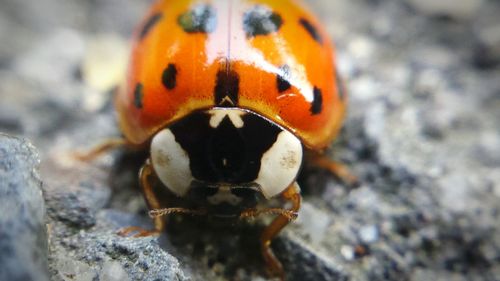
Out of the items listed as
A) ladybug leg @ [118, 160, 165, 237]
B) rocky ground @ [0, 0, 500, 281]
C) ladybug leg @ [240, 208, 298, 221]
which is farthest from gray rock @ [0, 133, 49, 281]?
ladybug leg @ [240, 208, 298, 221]

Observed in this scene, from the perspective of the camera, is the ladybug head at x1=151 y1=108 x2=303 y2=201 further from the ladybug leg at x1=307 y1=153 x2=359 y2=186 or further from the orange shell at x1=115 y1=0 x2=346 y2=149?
the ladybug leg at x1=307 y1=153 x2=359 y2=186

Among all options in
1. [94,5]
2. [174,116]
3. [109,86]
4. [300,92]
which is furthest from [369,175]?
[94,5]

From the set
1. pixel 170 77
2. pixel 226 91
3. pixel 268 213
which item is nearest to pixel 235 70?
pixel 226 91

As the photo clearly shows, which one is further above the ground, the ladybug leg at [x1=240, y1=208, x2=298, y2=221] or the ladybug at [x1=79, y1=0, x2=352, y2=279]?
the ladybug at [x1=79, y1=0, x2=352, y2=279]

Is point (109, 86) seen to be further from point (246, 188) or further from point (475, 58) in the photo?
point (475, 58)

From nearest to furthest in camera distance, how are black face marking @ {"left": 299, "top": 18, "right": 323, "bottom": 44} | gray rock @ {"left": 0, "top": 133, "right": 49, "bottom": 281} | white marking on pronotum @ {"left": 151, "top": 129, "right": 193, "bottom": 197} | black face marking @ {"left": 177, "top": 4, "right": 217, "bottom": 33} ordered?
gray rock @ {"left": 0, "top": 133, "right": 49, "bottom": 281}
white marking on pronotum @ {"left": 151, "top": 129, "right": 193, "bottom": 197}
black face marking @ {"left": 177, "top": 4, "right": 217, "bottom": 33}
black face marking @ {"left": 299, "top": 18, "right": 323, "bottom": 44}

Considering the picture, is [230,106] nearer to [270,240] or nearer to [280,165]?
[280,165]

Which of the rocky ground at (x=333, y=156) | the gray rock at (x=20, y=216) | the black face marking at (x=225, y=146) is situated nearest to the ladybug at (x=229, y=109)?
the black face marking at (x=225, y=146)
